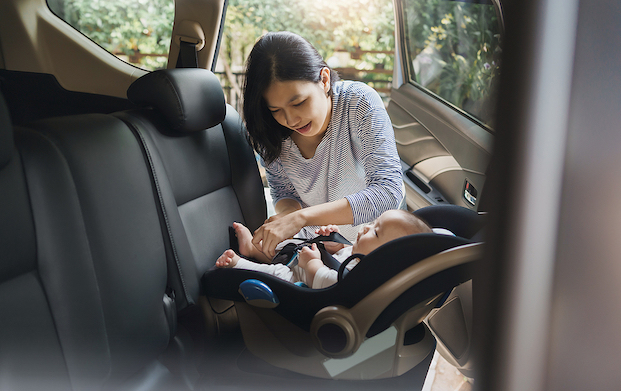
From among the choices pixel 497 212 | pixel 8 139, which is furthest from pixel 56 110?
pixel 497 212

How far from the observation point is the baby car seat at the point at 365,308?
2.41ft

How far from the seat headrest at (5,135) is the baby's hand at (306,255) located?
0.68 m

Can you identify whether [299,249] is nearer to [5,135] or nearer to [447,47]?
[5,135]

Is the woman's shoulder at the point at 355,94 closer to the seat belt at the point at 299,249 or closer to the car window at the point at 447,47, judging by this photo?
the car window at the point at 447,47

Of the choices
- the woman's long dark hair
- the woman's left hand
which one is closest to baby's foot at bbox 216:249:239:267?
the woman's left hand

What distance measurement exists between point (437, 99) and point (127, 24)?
1.31m

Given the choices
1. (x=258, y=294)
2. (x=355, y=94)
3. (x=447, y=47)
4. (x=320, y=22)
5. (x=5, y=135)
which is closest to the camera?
(x=5, y=135)

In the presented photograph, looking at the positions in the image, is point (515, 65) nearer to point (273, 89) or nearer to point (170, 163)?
point (273, 89)

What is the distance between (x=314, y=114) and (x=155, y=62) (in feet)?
2.83

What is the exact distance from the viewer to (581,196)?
1.41 feet

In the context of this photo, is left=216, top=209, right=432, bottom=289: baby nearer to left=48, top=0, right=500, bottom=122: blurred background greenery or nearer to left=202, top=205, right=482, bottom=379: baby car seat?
left=202, top=205, right=482, bottom=379: baby car seat

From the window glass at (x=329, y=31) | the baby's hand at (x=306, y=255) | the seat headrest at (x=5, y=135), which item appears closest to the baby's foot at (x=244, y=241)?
the baby's hand at (x=306, y=255)

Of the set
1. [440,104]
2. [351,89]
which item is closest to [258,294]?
[351,89]

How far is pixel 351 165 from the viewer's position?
1.37 meters
